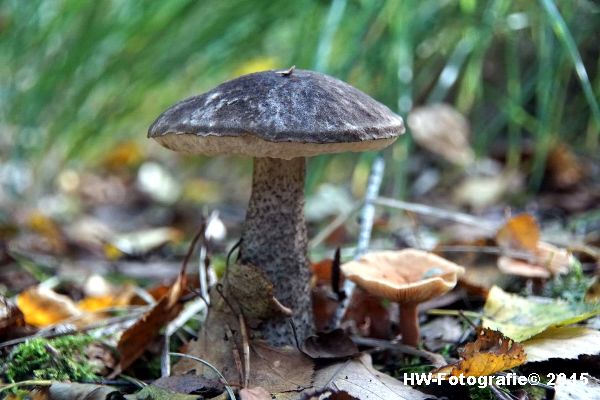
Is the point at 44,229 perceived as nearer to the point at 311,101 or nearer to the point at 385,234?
the point at 385,234

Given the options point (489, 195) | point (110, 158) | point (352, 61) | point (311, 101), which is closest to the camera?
point (311, 101)

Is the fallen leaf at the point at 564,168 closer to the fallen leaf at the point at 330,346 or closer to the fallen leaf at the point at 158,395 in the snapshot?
the fallen leaf at the point at 330,346

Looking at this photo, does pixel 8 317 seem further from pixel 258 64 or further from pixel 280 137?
pixel 258 64

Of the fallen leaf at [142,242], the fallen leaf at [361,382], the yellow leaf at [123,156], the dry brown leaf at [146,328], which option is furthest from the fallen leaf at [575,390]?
the yellow leaf at [123,156]

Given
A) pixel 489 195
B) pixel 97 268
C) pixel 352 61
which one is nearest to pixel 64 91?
pixel 97 268

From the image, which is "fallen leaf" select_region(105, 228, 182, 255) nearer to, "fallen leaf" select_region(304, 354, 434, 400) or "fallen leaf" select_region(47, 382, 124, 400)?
"fallen leaf" select_region(47, 382, 124, 400)

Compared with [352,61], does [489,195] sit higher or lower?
lower

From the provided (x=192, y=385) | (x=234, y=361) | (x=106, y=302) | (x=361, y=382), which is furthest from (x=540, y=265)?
(x=106, y=302)

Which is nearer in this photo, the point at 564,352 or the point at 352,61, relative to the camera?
the point at 564,352
